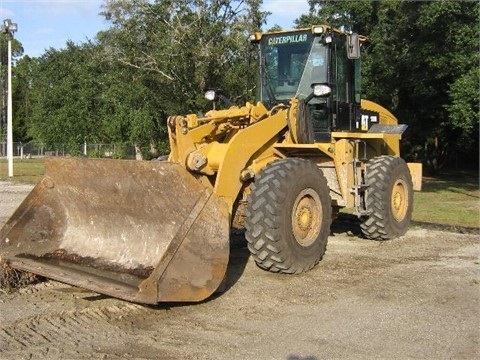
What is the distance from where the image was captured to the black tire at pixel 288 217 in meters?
6.33

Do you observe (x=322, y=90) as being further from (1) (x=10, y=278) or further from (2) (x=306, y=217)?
(1) (x=10, y=278)

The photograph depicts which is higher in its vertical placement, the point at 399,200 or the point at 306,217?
the point at 399,200

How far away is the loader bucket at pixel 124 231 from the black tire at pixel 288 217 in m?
0.79

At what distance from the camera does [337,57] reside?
8.53 meters

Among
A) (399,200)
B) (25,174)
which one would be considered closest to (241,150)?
(399,200)

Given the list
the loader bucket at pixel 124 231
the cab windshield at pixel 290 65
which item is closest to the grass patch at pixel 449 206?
the cab windshield at pixel 290 65

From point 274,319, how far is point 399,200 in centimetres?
477

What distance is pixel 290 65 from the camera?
859 cm

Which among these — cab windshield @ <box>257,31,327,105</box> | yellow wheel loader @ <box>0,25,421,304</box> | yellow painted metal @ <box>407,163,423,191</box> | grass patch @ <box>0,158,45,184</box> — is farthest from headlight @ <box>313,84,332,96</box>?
grass patch @ <box>0,158,45,184</box>

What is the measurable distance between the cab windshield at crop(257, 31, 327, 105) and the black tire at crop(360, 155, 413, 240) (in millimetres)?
1596

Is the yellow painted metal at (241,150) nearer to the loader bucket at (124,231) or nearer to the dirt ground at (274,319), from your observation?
the loader bucket at (124,231)

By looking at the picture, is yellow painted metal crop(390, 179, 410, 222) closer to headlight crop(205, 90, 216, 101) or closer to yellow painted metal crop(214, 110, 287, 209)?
yellow painted metal crop(214, 110, 287, 209)

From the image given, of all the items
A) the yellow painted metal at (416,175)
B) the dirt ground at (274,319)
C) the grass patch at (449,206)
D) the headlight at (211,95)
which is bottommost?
the dirt ground at (274,319)

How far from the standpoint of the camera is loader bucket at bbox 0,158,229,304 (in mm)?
5230
